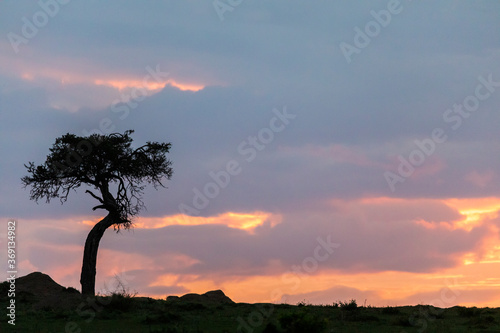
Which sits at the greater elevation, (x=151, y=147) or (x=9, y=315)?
(x=151, y=147)

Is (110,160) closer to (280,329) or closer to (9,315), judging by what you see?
(9,315)

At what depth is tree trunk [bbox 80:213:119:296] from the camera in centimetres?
4038

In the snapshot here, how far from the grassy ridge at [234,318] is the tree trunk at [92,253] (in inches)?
157

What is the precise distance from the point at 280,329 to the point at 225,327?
3.17 metres

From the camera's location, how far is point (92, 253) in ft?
134

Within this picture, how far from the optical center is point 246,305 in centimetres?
3700

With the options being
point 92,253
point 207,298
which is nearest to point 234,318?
point 207,298

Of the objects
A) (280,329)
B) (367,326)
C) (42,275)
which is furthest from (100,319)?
(42,275)

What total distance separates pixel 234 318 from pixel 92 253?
588 inches

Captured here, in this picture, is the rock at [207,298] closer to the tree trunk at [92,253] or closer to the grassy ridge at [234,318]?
the grassy ridge at [234,318]

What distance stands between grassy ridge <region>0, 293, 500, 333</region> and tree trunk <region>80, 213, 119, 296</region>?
157 inches

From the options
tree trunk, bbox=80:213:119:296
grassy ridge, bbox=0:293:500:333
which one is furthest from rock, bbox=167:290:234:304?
tree trunk, bbox=80:213:119:296

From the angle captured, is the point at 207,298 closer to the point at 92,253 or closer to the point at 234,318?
the point at 92,253

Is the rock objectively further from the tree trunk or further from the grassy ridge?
the tree trunk
